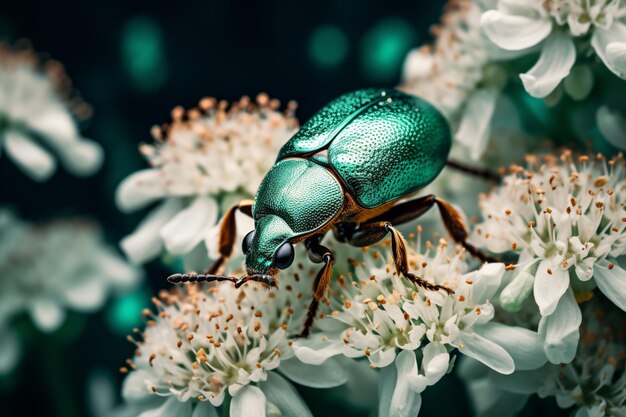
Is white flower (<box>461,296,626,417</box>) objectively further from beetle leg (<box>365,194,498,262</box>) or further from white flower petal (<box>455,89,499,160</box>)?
white flower petal (<box>455,89,499,160</box>)

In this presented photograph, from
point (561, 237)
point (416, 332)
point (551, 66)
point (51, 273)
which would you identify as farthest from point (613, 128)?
point (51, 273)

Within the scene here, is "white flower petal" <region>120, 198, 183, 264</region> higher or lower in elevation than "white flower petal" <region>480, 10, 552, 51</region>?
lower

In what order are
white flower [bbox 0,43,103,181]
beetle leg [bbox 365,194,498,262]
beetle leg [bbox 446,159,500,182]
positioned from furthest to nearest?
white flower [bbox 0,43,103,181] < beetle leg [bbox 446,159,500,182] < beetle leg [bbox 365,194,498,262]

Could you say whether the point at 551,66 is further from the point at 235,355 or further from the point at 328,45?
the point at 328,45

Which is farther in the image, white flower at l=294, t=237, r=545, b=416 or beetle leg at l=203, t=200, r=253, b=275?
beetle leg at l=203, t=200, r=253, b=275

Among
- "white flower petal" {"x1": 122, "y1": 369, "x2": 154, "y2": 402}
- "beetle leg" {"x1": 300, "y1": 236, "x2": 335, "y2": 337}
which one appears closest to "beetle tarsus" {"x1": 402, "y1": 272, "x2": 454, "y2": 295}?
"beetle leg" {"x1": 300, "y1": 236, "x2": 335, "y2": 337}

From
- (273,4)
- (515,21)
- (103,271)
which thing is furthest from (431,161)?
(273,4)

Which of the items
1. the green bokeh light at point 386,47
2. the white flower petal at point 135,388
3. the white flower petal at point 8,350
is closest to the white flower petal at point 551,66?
the white flower petal at point 135,388
